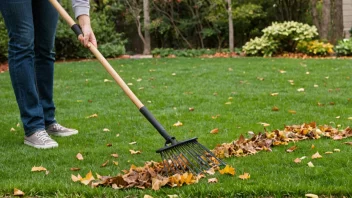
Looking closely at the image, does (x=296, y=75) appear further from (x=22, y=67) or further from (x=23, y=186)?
(x=23, y=186)

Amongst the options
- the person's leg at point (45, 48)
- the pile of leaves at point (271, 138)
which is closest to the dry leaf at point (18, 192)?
the pile of leaves at point (271, 138)

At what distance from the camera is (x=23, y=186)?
271cm

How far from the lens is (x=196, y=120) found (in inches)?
191

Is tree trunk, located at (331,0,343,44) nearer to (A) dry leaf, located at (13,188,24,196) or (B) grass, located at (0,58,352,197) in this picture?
(B) grass, located at (0,58,352,197)

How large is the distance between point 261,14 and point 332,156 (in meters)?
12.4

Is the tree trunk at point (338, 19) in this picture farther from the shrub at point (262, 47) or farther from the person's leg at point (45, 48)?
the person's leg at point (45, 48)

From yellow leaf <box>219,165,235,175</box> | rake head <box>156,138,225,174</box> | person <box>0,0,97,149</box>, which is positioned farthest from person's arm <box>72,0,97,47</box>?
yellow leaf <box>219,165,235,175</box>

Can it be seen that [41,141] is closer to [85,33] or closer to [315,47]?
[85,33]

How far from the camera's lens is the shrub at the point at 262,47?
12.5 m

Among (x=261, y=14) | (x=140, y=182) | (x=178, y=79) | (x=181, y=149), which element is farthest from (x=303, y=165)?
(x=261, y=14)

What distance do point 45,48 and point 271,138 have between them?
1766 mm

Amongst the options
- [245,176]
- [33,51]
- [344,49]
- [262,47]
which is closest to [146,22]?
[262,47]

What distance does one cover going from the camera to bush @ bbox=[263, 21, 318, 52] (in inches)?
492

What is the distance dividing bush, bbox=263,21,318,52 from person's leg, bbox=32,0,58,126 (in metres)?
9.26
